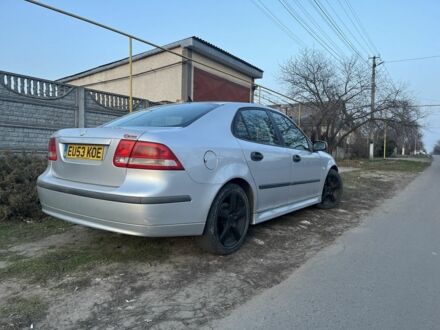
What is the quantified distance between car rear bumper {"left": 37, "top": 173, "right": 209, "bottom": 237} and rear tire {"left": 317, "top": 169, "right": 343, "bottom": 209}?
11.9 ft

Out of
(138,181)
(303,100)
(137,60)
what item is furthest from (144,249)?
(303,100)

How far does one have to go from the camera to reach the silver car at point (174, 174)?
3.11 meters

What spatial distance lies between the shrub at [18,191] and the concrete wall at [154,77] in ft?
44.1

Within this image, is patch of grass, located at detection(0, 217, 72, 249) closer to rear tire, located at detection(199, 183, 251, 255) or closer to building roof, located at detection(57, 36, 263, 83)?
rear tire, located at detection(199, 183, 251, 255)

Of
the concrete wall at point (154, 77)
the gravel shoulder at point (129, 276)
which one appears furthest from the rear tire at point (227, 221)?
the concrete wall at point (154, 77)

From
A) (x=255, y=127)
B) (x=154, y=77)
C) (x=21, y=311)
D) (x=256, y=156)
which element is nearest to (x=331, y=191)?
(x=255, y=127)

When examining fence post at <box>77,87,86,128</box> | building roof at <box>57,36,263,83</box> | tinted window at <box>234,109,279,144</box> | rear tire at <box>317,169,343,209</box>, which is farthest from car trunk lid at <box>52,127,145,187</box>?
building roof at <box>57,36,263,83</box>

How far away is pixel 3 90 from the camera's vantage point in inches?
347

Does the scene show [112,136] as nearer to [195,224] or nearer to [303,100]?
[195,224]

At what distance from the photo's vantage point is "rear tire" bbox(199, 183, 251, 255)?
3.58 metres

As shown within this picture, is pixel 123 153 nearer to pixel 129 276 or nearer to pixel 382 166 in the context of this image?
pixel 129 276

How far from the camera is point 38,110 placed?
955 cm

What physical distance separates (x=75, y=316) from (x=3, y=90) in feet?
26.3

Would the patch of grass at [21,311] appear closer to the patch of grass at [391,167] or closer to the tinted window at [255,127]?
the tinted window at [255,127]
